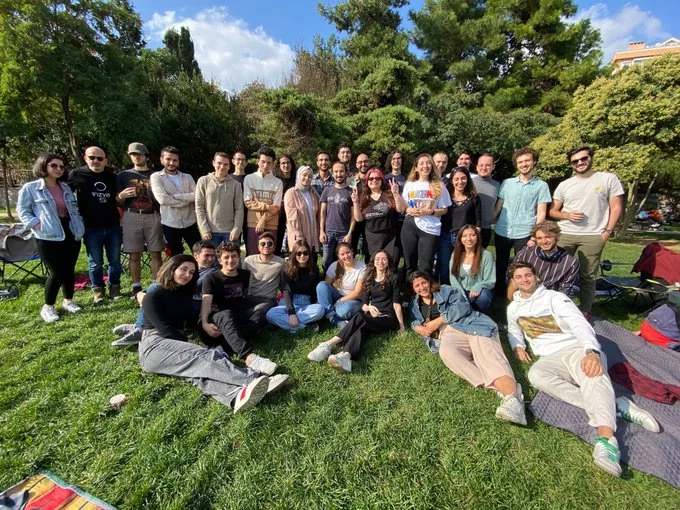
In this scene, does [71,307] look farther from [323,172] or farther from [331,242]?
[323,172]

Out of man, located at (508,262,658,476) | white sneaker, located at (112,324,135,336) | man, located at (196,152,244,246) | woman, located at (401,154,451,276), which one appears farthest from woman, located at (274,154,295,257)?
man, located at (508,262,658,476)

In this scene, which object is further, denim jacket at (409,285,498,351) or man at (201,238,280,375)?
denim jacket at (409,285,498,351)

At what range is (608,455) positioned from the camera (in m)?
2.11

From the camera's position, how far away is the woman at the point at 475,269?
150 inches

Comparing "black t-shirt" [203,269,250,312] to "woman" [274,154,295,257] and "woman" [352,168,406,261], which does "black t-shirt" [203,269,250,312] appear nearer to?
"woman" [274,154,295,257]

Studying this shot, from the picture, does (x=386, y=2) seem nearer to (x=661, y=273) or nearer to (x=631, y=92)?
(x=631, y=92)

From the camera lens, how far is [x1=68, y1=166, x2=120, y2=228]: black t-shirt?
4.16 meters

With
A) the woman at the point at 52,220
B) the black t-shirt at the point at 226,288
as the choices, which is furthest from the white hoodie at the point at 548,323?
the woman at the point at 52,220

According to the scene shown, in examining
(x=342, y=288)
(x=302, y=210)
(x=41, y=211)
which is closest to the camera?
(x=41, y=211)

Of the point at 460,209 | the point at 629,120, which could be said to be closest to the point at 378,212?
the point at 460,209

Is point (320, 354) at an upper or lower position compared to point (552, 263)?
lower

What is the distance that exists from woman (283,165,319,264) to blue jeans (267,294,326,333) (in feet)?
2.18

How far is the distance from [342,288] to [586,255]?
3.14 meters

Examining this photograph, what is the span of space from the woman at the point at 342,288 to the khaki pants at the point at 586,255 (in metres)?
2.68
